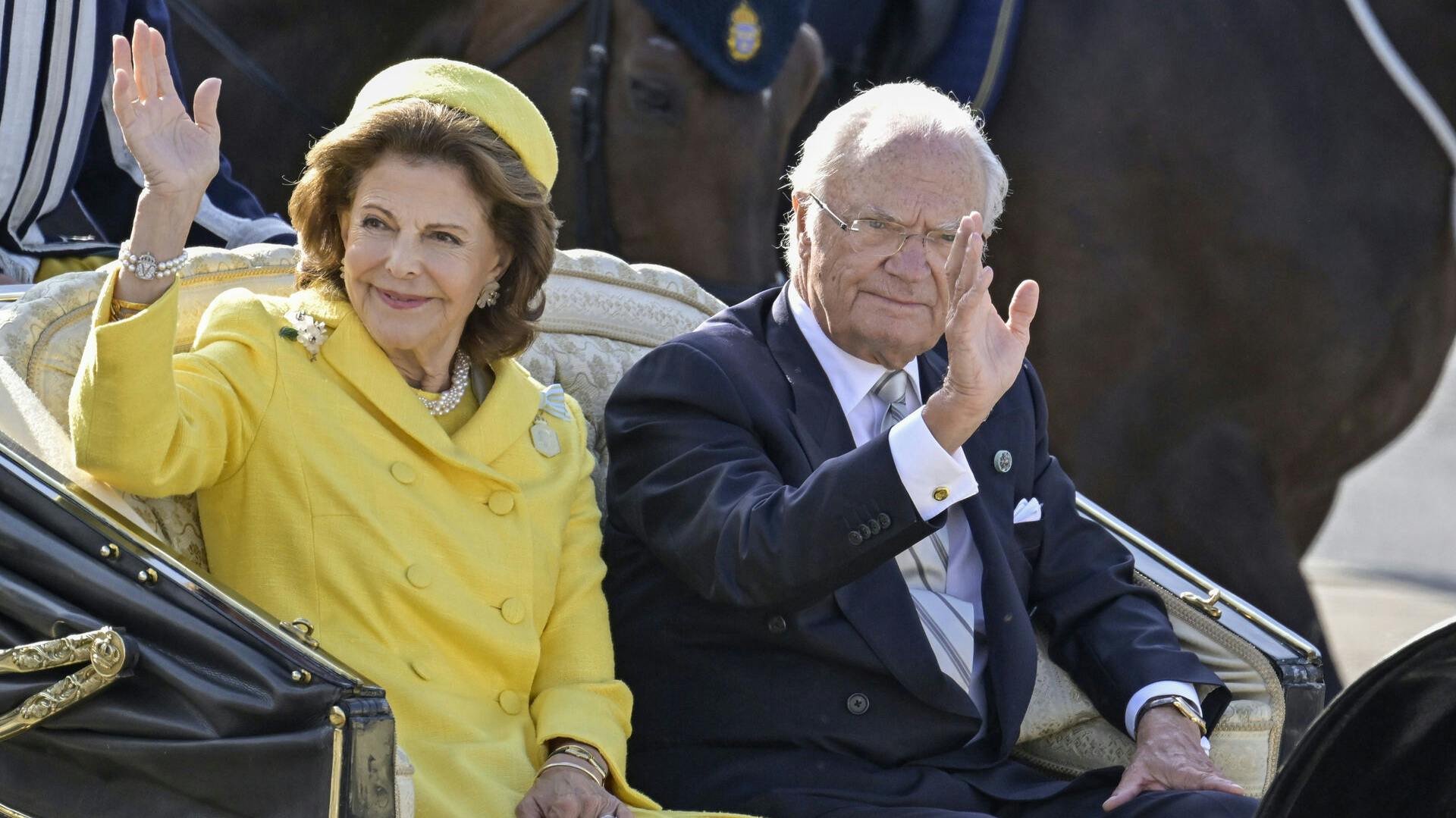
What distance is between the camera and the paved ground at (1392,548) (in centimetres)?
683

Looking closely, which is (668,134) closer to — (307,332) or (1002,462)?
(1002,462)

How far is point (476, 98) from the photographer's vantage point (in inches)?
102

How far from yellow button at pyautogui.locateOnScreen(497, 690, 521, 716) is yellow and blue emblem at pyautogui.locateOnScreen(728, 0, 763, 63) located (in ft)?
6.72

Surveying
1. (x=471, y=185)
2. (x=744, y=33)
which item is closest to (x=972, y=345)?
(x=471, y=185)

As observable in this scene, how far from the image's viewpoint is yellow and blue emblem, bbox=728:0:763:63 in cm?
426

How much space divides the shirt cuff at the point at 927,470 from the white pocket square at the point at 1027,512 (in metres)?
0.55

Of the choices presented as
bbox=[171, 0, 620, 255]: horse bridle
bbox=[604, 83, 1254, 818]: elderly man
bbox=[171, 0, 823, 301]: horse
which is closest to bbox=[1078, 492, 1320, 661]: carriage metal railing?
bbox=[604, 83, 1254, 818]: elderly man

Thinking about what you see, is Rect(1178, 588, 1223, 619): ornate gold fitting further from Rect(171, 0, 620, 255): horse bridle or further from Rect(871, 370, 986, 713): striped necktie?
Rect(171, 0, 620, 255): horse bridle

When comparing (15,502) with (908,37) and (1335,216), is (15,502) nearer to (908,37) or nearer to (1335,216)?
(908,37)

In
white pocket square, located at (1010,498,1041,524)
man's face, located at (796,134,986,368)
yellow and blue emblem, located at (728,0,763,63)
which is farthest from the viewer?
yellow and blue emblem, located at (728,0,763,63)

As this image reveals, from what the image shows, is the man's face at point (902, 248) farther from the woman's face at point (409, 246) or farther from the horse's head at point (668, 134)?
the horse's head at point (668, 134)

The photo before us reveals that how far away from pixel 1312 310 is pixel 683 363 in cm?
216

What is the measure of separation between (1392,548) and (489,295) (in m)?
7.69

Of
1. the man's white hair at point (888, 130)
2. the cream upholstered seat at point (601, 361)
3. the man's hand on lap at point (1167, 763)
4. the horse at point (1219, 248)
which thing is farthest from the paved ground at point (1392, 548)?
the man's white hair at point (888, 130)
